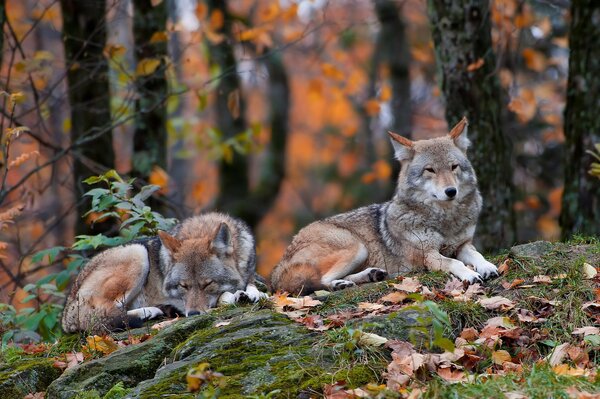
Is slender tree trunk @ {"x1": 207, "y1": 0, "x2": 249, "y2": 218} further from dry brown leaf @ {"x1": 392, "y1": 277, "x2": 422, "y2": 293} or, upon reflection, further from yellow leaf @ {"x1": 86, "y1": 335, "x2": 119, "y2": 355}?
yellow leaf @ {"x1": 86, "y1": 335, "x2": 119, "y2": 355}

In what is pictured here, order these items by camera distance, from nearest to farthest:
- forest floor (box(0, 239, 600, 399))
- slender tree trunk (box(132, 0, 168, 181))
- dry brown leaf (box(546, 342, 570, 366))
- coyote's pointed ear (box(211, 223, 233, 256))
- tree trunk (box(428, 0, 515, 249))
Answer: forest floor (box(0, 239, 600, 399)) → dry brown leaf (box(546, 342, 570, 366)) → coyote's pointed ear (box(211, 223, 233, 256)) → tree trunk (box(428, 0, 515, 249)) → slender tree trunk (box(132, 0, 168, 181))

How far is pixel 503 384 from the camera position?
456 centimetres

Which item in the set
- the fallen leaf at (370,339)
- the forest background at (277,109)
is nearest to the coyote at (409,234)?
the forest background at (277,109)

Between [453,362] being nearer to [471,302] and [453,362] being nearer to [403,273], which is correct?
[471,302]

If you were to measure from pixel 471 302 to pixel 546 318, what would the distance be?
594 millimetres

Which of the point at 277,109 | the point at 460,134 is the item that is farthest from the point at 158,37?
the point at 277,109

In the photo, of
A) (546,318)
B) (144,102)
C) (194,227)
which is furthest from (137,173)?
(546,318)

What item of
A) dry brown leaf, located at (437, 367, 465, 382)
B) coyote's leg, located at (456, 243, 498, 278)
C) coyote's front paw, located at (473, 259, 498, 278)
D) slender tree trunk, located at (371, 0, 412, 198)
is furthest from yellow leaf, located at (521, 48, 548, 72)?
dry brown leaf, located at (437, 367, 465, 382)

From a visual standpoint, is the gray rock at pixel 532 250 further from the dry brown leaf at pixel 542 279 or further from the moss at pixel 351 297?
the moss at pixel 351 297

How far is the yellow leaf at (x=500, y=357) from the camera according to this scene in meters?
5.21

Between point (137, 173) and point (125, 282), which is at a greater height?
point (137, 173)

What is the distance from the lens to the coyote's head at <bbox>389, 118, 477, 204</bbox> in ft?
26.2

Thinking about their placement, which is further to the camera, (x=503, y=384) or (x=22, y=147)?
(x=22, y=147)

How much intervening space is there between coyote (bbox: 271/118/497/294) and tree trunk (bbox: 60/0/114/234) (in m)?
4.42
